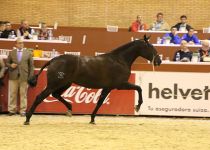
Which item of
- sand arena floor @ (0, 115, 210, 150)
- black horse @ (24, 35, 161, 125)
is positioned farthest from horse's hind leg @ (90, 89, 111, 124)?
sand arena floor @ (0, 115, 210, 150)

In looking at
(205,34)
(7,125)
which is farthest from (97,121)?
(205,34)

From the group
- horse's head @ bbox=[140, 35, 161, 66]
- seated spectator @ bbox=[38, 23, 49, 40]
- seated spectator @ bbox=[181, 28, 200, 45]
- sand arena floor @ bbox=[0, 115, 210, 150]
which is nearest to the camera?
sand arena floor @ bbox=[0, 115, 210, 150]

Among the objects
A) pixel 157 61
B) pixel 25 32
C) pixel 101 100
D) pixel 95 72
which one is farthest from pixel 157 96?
pixel 25 32

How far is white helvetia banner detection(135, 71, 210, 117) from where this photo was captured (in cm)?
1507

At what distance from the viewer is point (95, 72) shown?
13.2m

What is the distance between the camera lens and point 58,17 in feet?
80.5

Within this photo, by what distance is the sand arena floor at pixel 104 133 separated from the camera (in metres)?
9.88

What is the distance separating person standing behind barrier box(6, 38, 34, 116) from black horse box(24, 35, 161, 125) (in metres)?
1.46

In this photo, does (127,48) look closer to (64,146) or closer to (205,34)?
(64,146)

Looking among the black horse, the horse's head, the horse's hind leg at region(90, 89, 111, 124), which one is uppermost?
the horse's head

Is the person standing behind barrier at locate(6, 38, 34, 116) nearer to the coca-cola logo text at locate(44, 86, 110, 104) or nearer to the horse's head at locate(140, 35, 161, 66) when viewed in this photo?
the coca-cola logo text at locate(44, 86, 110, 104)

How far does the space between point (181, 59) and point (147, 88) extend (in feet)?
4.24

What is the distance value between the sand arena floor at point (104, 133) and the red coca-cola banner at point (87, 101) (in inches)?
11.5

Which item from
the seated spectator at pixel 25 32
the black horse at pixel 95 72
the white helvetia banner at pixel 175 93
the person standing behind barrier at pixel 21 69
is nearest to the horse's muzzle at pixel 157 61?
the black horse at pixel 95 72
